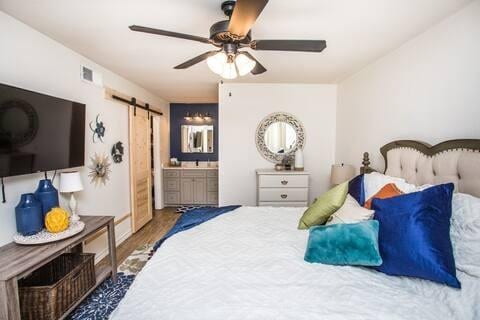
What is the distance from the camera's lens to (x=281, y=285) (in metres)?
1.16

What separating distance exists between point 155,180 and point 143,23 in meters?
3.75

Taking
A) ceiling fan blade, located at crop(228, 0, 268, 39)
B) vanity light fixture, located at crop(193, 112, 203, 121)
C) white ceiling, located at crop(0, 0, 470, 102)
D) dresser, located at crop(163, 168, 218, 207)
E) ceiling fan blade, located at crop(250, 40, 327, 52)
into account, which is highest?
white ceiling, located at crop(0, 0, 470, 102)

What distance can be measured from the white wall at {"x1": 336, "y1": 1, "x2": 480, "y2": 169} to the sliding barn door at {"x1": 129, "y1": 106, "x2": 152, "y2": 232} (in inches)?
123

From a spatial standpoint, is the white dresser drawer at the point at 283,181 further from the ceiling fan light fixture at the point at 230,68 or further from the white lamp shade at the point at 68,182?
the white lamp shade at the point at 68,182

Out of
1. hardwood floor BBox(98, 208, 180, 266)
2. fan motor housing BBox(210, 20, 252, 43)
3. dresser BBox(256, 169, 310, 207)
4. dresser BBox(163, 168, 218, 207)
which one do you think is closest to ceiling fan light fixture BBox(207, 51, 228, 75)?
fan motor housing BBox(210, 20, 252, 43)

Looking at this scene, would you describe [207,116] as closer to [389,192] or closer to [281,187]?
[281,187]

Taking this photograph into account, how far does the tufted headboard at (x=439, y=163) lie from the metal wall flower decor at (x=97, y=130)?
3067mm

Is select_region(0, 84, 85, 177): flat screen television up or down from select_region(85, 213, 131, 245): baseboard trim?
up

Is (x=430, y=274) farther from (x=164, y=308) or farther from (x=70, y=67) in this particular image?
(x=70, y=67)

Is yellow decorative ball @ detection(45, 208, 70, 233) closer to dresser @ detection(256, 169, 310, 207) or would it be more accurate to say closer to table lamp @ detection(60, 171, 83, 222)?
table lamp @ detection(60, 171, 83, 222)

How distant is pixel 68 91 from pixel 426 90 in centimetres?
318

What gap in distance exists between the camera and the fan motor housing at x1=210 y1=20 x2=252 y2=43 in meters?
1.45

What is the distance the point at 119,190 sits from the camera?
3416 millimetres

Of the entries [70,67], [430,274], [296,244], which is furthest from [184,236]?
[70,67]
